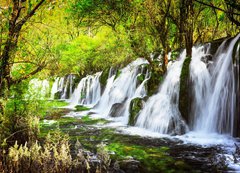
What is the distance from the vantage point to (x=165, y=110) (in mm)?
11375

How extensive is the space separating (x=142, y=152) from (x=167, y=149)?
0.82 m

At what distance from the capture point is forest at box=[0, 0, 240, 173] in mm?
5570

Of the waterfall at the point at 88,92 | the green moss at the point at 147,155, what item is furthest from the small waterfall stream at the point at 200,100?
the waterfall at the point at 88,92

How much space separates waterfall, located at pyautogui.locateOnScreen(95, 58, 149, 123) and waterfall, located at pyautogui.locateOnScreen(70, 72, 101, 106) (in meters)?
3.84

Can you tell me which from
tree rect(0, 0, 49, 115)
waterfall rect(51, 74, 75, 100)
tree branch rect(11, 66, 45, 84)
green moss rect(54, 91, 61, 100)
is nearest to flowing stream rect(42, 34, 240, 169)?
tree branch rect(11, 66, 45, 84)

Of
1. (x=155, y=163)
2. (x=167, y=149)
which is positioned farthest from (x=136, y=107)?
(x=155, y=163)

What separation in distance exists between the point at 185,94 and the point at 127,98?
577 centimetres

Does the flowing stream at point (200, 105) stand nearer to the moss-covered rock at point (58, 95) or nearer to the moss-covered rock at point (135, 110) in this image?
the moss-covered rock at point (135, 110)

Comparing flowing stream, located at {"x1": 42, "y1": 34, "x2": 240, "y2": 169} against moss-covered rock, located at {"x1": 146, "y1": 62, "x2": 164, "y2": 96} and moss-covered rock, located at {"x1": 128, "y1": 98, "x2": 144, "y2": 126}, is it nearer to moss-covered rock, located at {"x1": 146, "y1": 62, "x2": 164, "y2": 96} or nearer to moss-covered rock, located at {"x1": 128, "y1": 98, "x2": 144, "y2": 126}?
moss-covered rock, located at {"x1": 128, "y1": 98, "x2": 144, "y2": 126}

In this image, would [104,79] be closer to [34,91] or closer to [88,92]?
[88,92]

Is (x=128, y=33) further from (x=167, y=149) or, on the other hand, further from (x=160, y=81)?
(x=167, y=149)

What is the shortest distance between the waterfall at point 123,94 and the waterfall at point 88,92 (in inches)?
151

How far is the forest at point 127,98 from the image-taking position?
18.3ft

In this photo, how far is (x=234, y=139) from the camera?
349 inches
